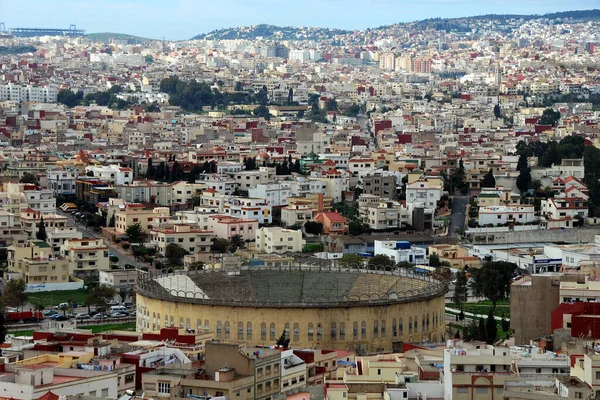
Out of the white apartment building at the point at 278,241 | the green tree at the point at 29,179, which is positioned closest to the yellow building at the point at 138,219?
the white apartment building at the point at 278,241

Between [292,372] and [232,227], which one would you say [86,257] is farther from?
[292,372]

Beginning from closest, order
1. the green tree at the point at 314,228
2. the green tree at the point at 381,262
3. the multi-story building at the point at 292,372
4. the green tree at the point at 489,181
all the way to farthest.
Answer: the multi-story building at the point at 292,372
the green tree at the point at 381,262
the green tree at the point at 314,228
the green tree at the point at 489,181

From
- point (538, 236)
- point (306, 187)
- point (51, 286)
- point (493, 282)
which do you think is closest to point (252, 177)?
point (306, 187)

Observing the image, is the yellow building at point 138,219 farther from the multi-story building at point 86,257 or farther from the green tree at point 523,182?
the green tree at point 523,182

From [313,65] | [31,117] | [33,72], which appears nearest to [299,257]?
[31,117]

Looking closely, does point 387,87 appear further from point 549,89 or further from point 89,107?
point 89,107

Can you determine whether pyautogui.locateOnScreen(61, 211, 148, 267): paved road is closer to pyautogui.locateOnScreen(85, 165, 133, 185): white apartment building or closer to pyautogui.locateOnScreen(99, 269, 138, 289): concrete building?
pyautogui.locateOnScreen(99, 269, 138, 289): concrete building
